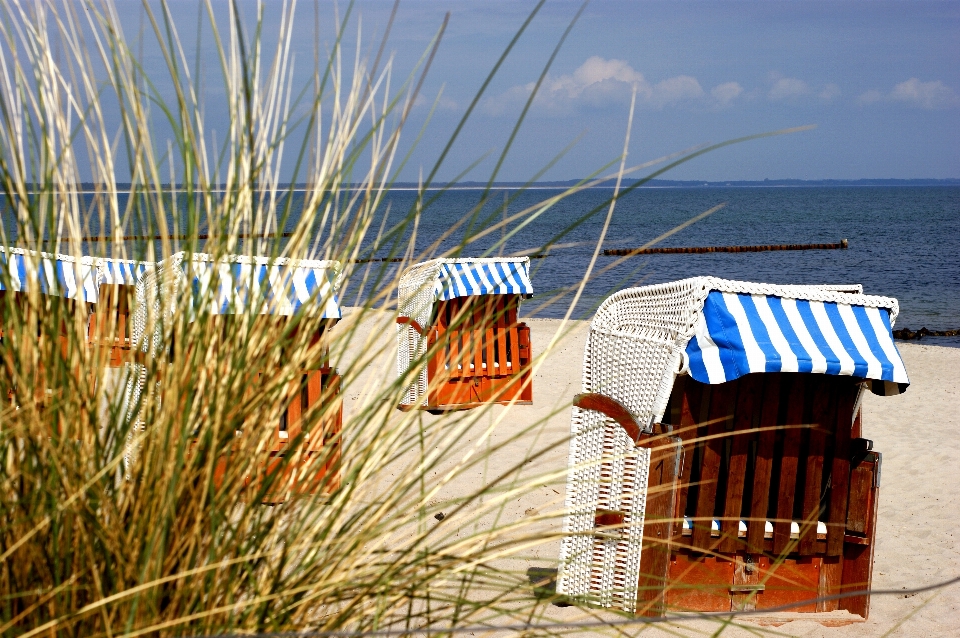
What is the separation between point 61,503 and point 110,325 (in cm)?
43

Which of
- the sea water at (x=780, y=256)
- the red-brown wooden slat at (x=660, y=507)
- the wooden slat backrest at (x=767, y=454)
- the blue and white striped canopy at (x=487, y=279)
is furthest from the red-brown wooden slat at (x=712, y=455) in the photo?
the blue and white striped canopy at (x=487, y=279)

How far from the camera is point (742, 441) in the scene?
3516 mm

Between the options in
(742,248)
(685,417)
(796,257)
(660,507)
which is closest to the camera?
(660,507)

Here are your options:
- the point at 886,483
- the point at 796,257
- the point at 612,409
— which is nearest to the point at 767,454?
the point at 612,409

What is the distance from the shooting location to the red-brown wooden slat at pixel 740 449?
3.47 m

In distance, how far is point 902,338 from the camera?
16328 mm

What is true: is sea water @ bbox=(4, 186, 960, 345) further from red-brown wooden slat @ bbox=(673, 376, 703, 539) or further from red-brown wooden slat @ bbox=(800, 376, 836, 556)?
red-brown wooden slat @ bbox=(800, 376, 836, 556)

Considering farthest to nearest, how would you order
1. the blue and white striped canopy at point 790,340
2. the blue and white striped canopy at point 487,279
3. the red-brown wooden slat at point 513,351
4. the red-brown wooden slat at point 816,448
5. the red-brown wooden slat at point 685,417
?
the red-brown wooden slat at point 513,351 < the blue and white striped canopy at point 487,279 < the red-brown wooden slat at point 816,448 < the red-brown wooden slat at point 685,417 < the blue and white striped canopy at point 790,340

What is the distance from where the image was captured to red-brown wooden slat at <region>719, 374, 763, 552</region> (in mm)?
3469

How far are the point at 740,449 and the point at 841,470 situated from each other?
1.41 feet

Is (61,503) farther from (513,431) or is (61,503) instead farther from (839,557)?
(513,431)

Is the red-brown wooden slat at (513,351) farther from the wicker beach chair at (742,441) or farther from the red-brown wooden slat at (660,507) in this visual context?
the red-brown wooden slat at (660,507)

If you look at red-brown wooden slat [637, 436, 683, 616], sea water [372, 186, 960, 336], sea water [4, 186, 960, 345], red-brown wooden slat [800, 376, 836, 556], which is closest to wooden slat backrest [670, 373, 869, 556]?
red-brown wooden slat [800, 376, 836, 556]

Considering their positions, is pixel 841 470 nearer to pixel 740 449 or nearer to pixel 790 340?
pixel 740 449
